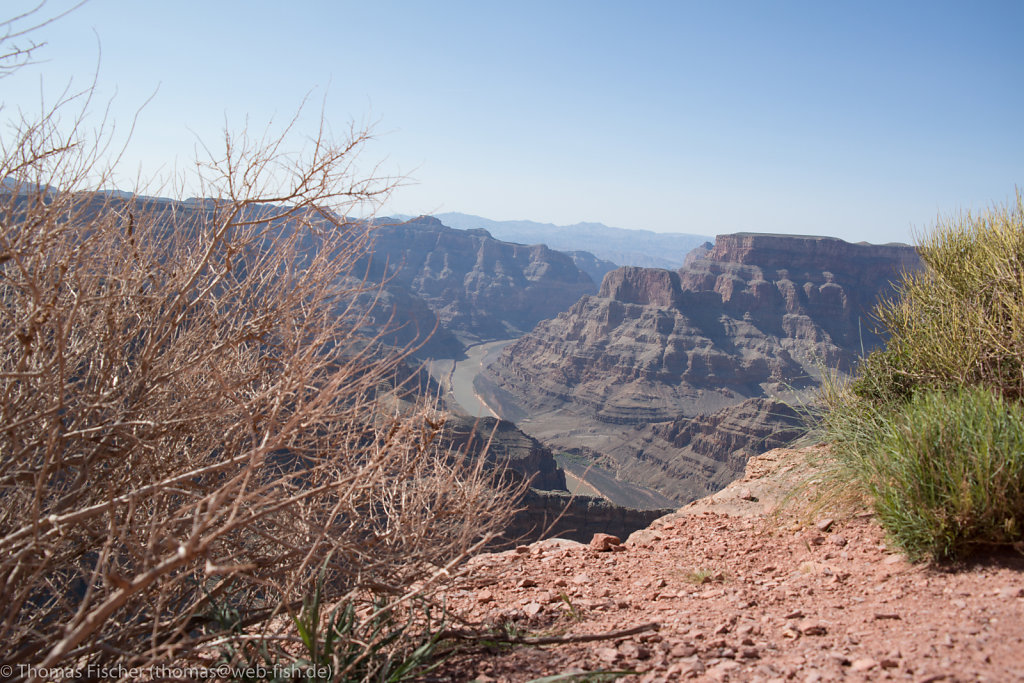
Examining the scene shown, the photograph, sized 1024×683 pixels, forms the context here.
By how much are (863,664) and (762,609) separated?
0.99 meters

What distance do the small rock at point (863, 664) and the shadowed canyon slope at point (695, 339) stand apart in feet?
226

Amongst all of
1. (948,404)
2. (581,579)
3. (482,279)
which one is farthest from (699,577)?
(482,279)

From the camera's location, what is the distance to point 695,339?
91.6 m

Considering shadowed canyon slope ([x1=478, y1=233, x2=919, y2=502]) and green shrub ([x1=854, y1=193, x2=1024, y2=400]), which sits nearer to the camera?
green shrub ([x1=854, y1=193, x2=1024, y2=400])

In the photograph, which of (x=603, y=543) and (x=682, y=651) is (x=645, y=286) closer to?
(x=603, y=543)

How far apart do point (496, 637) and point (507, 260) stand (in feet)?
538

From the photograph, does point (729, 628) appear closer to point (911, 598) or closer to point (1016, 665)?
point (911, 598)

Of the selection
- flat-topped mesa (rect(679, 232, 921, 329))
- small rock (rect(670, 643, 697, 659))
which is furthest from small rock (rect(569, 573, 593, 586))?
flat-topped mesa (rect(679, 232, 921, 329))

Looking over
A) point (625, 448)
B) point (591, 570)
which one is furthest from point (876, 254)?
point (591, 570)

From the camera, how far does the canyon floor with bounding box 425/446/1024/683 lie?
2832 millimetres

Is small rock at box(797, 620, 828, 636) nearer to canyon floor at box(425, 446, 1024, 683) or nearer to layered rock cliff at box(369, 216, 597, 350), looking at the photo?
canyon floor at box(425, 446, 1024, 683)

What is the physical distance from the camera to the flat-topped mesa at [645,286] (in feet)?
320

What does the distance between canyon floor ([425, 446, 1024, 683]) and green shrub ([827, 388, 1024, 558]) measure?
0.16m

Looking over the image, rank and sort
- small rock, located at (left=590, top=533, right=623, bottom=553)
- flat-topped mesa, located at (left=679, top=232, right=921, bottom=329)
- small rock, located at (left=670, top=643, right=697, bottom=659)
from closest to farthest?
small rock, located at (left=670, top=643, right=697, bottom=659) → small rock, located at (left=590, top=533, right=623, bottom=553) → flat-topped mesa, located at (left=679, top=232, right=921, bottom=329)
